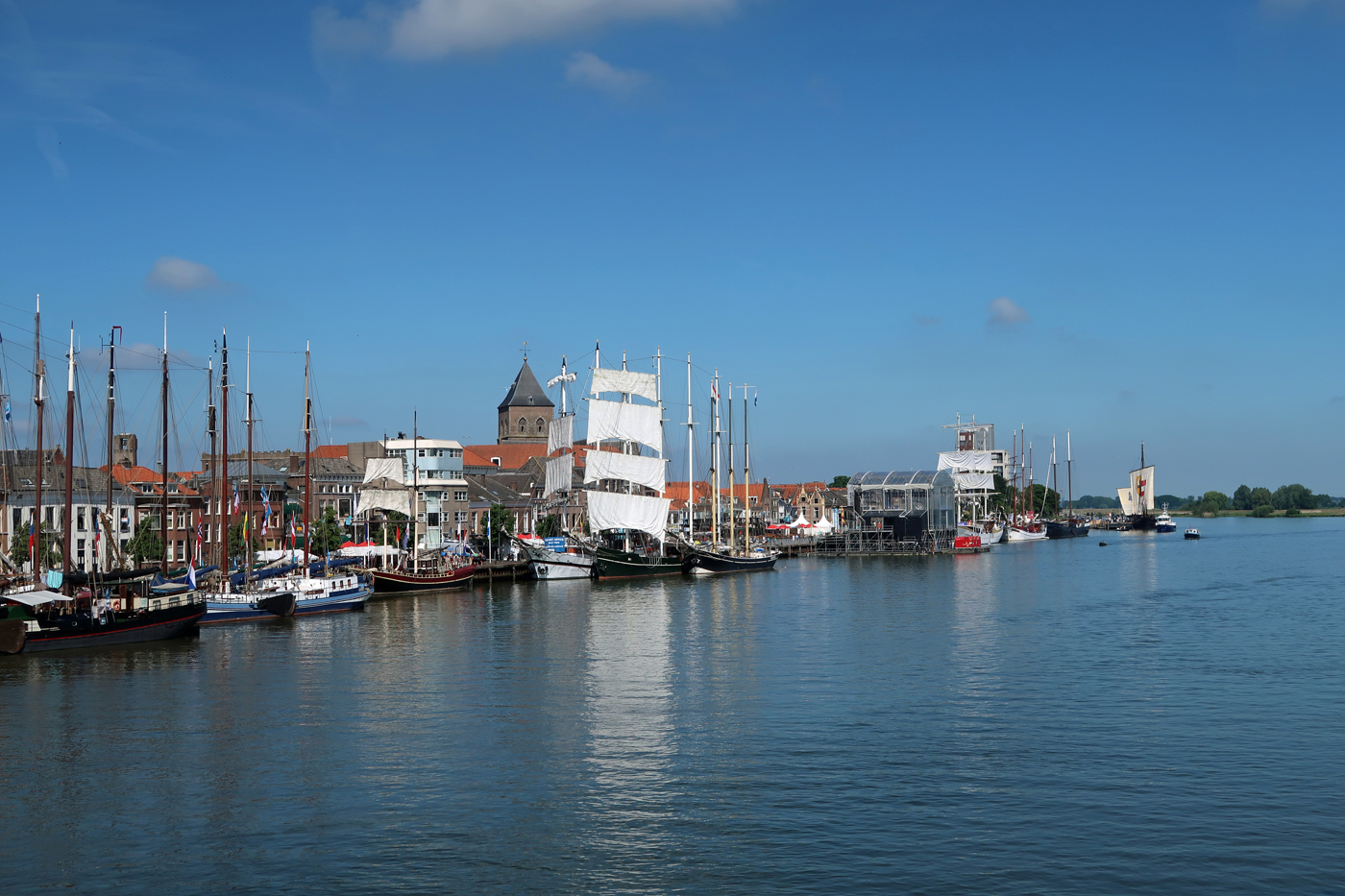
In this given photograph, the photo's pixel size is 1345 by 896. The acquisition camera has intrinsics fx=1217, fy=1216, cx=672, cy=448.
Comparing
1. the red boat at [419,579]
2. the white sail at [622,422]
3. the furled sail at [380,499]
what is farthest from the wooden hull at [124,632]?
the white sail at [622,422]

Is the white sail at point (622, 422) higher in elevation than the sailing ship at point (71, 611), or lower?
higher

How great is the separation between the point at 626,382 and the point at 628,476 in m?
9.63

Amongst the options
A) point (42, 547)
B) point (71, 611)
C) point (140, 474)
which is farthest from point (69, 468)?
point (140, 474)

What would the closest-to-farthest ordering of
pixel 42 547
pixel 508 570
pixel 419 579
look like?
pixel 42 547 < pixel 419 579 < pixel 508 570

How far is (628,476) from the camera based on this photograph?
111188mm

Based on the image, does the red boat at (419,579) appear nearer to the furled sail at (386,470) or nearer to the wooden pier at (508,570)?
the wooden pier at (508,570)

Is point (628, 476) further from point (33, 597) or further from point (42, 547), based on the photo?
point (33, 597)

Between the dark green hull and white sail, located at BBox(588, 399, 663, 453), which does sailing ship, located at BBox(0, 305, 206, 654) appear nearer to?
the dark green hull

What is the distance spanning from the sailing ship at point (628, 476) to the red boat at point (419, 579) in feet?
50.0

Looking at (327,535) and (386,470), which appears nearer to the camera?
(386,470)

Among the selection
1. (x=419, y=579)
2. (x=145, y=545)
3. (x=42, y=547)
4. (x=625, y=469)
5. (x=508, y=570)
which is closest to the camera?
(x=42, y=547)

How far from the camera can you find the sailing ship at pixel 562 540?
10319 cm

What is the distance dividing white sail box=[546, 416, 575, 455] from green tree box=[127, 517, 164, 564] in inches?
1351

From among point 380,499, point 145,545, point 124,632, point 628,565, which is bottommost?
point 124,632
